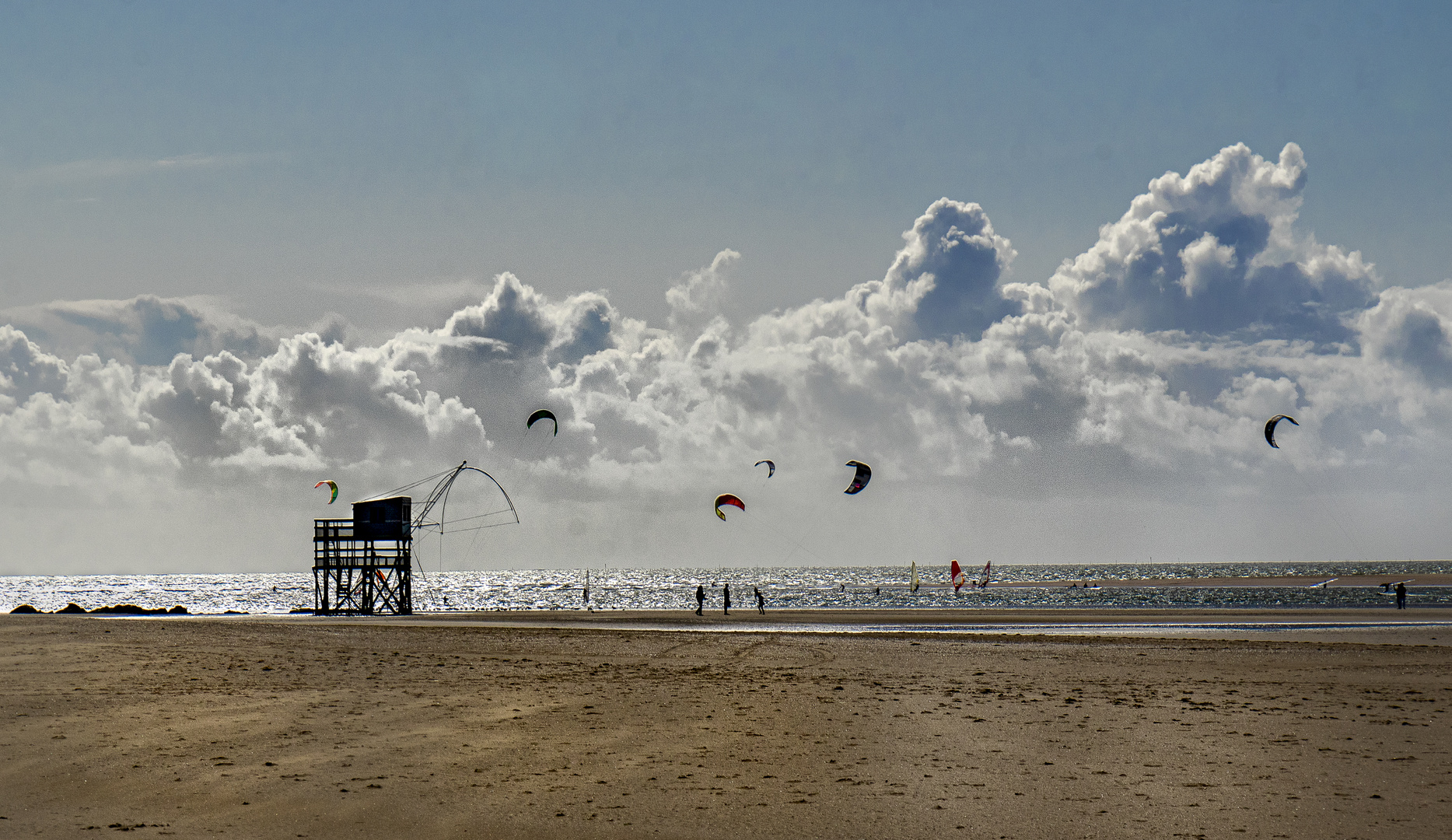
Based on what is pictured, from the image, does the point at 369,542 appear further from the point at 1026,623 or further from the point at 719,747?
the point at 719,747

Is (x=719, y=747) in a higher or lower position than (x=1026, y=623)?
higher

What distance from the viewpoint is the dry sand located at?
870 centimetres

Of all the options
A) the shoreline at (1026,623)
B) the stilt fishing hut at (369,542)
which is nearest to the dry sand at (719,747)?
the shoreline at (1026,623)

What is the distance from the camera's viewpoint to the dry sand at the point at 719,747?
870 centimetres

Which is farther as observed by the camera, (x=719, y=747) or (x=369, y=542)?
(x=369, y=542)

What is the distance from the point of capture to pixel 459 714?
45.2 ft

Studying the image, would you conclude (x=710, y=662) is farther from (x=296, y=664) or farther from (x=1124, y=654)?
(x=1124, y=654)

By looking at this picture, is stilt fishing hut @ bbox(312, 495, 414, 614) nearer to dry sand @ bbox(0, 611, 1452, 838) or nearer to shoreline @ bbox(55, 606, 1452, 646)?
shoreline @ bbox(55, 606, 1452, 646)

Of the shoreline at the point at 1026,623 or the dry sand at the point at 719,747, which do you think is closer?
the dry sand at the point at 719,747

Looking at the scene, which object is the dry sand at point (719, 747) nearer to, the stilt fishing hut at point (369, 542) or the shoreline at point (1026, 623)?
the shoreline at point (1026, 623)

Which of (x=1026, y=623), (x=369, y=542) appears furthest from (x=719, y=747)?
(x=369, y=542)

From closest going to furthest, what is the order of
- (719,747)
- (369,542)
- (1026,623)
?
(719,747)
(1026,623)
(369,542)

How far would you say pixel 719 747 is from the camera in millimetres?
11695

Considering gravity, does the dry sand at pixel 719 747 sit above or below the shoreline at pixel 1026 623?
above
